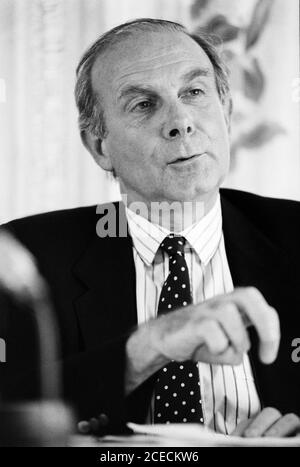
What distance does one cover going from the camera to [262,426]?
1.68 meters

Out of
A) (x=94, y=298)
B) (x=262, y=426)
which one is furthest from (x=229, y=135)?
(x=262, y=426)

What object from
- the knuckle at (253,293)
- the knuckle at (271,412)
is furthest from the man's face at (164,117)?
the knuckle at (271,412)

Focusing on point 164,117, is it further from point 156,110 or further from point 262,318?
point 262,318

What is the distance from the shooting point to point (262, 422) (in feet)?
5.49

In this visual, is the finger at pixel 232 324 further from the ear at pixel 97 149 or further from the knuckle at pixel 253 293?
the ear at pixel 97 149

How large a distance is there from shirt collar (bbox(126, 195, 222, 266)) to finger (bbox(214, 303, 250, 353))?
6.7 inches

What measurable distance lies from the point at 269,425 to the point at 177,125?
655 mm

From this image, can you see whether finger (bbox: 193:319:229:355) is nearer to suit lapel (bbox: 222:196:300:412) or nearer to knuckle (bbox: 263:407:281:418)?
suit lapel (bbox: 222:196:300:412)

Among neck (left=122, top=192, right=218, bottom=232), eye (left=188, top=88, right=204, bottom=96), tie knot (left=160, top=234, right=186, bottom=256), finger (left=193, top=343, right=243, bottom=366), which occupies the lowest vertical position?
finger (left=193, top=343, right=243, bottom=366)

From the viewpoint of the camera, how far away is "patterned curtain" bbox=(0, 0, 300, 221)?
177 centimetres

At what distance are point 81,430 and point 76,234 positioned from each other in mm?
418

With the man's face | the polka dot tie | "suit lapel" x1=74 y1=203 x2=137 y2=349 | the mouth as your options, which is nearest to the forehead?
the man's face

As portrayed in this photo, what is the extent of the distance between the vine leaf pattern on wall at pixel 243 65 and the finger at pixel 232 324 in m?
0.37
